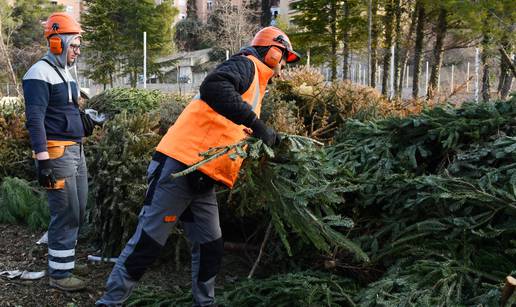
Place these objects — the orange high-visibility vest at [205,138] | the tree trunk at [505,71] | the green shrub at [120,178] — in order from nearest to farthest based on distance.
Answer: the orange high-visibility vest at [205,138]
the green shrub at [120,178]
the tree trunk at [505,71]

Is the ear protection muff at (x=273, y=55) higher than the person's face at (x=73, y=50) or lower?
lower

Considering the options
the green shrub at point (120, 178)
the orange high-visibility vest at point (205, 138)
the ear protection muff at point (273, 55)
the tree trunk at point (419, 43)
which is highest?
the tree trunk at point (419, 43)

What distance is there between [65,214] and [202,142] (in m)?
1.58

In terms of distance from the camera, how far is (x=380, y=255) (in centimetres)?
381

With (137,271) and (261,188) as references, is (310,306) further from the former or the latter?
(137,271)

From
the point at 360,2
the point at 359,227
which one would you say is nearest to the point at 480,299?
the point at 359,227

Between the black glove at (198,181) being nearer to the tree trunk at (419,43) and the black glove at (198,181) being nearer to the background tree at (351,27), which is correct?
the tree trunk at (419,43)

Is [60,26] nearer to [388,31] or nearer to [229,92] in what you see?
[229,92]

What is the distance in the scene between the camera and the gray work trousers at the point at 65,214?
4418mm

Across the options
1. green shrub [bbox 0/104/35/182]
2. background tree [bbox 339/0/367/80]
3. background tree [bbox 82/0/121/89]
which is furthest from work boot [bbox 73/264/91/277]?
background tree [bbox 82/0/121/89]

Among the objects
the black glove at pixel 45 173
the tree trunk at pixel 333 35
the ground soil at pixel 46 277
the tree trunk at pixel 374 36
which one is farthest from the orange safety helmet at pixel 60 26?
the tree trunk at pixel 333 35

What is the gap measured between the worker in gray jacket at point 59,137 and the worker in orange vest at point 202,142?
3.14ft

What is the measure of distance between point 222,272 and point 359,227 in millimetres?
1432

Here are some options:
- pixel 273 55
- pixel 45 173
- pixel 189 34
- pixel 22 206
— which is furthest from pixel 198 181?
pixel 189 34
